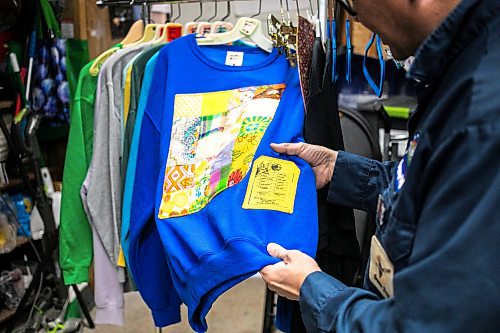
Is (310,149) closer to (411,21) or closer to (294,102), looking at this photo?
(294,102)

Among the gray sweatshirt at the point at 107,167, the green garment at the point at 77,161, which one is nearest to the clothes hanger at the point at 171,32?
the gray sweatshirt at the point at 107,167

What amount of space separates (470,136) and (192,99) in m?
0.86

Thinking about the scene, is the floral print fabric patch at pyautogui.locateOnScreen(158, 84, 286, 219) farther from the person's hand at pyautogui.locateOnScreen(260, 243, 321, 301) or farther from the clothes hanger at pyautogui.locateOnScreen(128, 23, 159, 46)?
the clothes hanger at pyautogui.locateOnScreen(128, 23, 159, 46)

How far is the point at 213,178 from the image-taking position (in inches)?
47.1

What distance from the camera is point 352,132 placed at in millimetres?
1744

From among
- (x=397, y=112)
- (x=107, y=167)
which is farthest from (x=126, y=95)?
(x=397, y=112)

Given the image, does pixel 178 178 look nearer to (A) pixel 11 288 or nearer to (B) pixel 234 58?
(B) pixel 234 58

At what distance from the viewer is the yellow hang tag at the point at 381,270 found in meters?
0.78

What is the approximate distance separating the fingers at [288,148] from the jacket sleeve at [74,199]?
2.17 feet

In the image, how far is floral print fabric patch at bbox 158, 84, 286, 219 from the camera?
118 cm

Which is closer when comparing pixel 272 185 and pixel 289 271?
pixel 289 271

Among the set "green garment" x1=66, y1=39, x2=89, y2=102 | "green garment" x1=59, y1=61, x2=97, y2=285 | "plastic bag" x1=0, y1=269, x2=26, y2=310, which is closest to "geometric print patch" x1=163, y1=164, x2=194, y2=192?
"green garment" x1=59, y1=61, x2=97, y2=285

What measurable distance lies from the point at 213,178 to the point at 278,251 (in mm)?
297

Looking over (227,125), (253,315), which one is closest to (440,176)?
(227,125)
